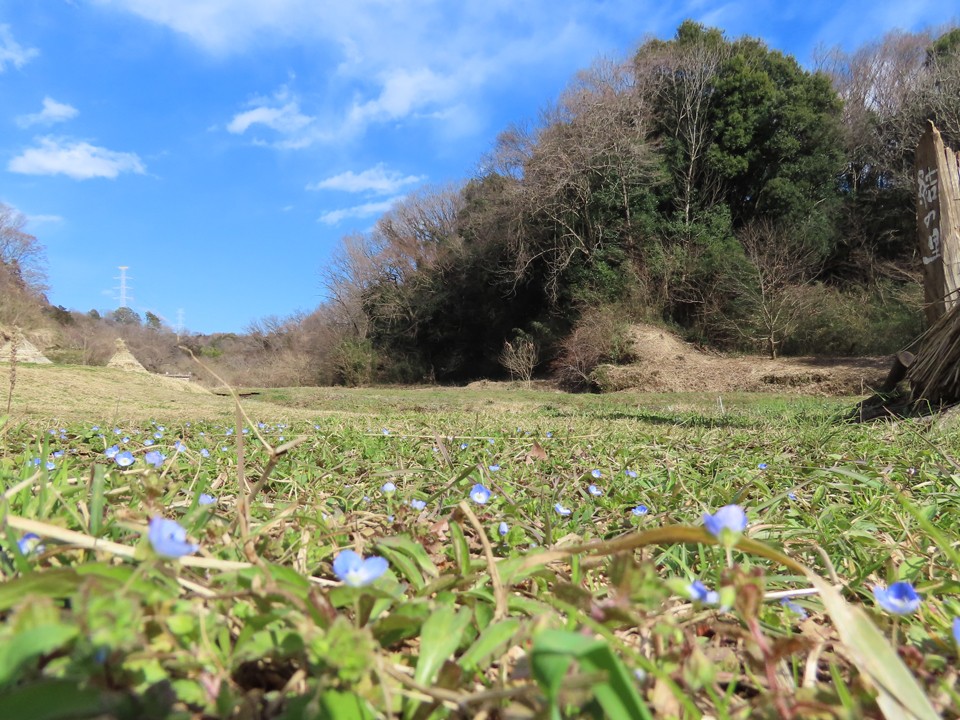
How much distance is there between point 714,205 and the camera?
1841 centimetres

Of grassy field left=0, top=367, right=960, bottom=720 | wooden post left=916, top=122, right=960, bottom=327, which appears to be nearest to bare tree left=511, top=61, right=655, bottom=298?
wooden post left=916, top=122, right=960, bottom=327

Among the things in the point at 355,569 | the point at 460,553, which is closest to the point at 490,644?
the point at 355,569

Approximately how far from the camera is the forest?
16109mm

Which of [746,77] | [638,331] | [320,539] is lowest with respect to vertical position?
[320,539]

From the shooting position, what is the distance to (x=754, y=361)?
14.6 meters

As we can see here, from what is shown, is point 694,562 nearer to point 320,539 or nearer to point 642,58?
Result: point 320,539

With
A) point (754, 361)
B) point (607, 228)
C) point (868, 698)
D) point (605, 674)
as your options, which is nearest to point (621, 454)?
point (868, 698)

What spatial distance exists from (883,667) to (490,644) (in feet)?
1.21

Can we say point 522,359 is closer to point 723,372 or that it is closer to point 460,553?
point 723,372

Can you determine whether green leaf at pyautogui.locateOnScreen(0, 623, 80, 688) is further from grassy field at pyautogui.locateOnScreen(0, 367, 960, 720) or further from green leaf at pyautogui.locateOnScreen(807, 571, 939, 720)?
green leaf at pyautogui.locateOnScreen(807, 571, 939, 720)

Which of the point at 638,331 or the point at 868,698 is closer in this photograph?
the point at 868,698

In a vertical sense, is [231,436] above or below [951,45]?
below

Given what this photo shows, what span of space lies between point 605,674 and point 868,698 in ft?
1.09

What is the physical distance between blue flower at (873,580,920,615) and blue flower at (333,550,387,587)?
589 millimetres
